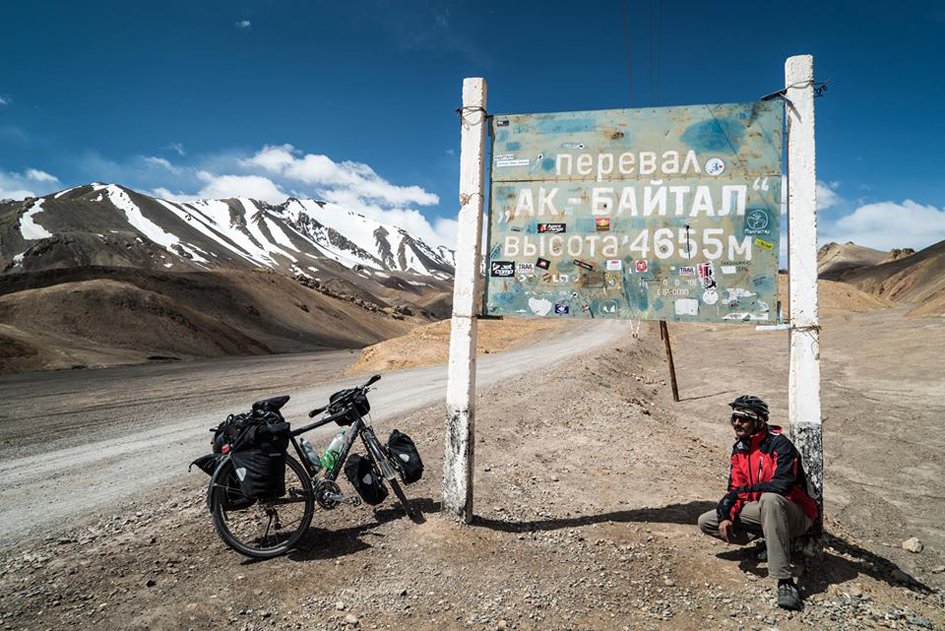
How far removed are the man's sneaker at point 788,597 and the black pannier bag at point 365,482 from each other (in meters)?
3.46

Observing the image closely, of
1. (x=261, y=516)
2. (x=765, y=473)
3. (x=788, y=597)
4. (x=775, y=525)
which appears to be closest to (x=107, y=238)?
(x=261, y=516)

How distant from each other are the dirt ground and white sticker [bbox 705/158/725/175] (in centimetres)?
356

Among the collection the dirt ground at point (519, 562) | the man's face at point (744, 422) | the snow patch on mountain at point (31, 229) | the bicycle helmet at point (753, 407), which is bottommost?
the dirt ground at point (519, 562)

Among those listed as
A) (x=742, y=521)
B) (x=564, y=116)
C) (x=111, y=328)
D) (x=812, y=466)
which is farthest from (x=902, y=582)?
(x=111, y=328)

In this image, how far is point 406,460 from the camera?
5125 mm

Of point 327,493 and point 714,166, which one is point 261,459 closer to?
point 327,493

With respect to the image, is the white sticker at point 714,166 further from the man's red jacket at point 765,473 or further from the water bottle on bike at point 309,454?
the water bottle on bike at point 309,454

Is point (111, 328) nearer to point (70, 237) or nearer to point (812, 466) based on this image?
point (812, 466)

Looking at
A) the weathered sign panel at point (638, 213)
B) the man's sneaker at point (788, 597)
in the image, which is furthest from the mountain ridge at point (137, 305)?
the man's sneaker at point (788, 597)

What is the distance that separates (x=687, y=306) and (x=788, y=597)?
2467mm

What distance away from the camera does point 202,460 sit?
4414 millimetres

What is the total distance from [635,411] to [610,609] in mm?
8136

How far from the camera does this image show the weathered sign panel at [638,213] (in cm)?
485

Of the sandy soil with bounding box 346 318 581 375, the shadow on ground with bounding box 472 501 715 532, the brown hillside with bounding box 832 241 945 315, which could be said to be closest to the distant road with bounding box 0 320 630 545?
the sandy soil with bounding box 346 318 581 375
